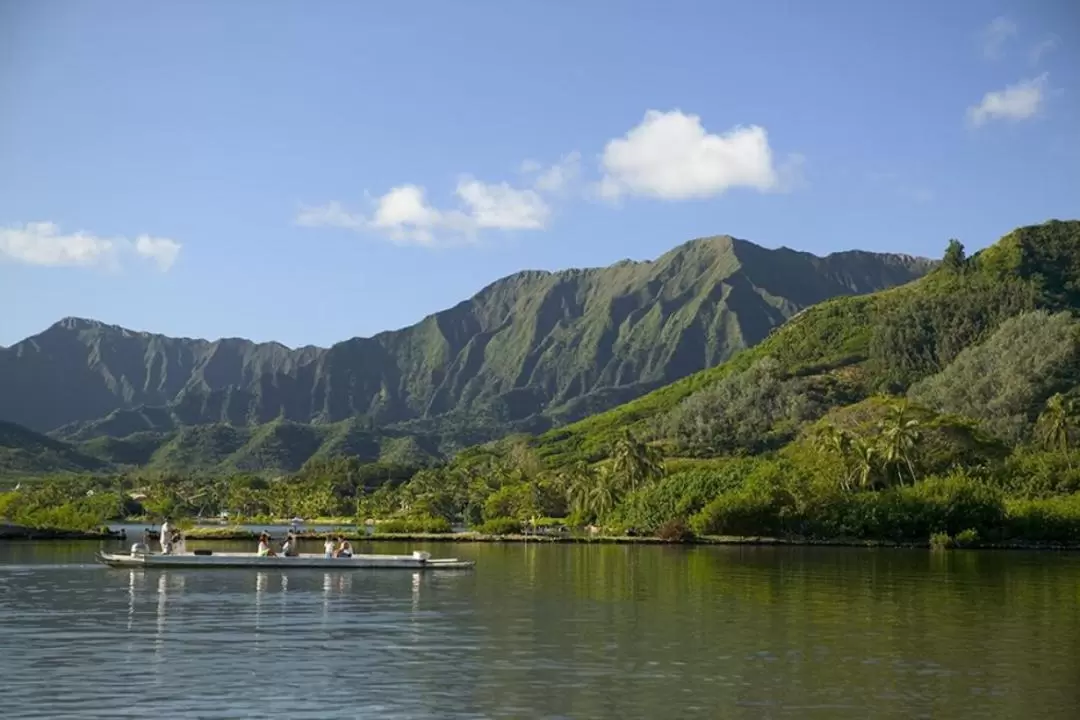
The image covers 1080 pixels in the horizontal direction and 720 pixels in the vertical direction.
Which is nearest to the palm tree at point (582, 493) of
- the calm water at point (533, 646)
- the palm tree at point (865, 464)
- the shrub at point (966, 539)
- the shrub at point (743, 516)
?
the shrub at point (743, 516)

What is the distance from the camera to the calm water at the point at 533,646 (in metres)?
33.7

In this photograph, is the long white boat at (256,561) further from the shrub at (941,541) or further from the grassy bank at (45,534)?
the shrub at (941,541)

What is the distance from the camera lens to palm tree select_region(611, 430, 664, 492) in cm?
18700

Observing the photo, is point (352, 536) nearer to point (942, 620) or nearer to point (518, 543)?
point (518, 543)

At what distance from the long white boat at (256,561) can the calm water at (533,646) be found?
3636mm

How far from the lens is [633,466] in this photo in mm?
186875

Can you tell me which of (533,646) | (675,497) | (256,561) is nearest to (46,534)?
(256,561)

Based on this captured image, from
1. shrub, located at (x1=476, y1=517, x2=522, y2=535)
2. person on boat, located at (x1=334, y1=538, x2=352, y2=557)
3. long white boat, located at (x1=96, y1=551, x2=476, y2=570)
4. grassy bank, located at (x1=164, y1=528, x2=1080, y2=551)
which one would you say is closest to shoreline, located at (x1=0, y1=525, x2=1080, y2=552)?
grassy bank, located at (x1=164, y1=528, x2=1080, y2=551)

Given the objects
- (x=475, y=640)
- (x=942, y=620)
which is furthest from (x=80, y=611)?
(x=942, y=620)

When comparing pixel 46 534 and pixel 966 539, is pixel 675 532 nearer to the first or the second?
pixel 966 539

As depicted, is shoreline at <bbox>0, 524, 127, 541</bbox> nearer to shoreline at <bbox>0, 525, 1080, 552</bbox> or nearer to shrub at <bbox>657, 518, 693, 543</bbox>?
A: shoreline at <bbox>0, 525, 1080, 552</bbox>

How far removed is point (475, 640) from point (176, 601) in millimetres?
22667

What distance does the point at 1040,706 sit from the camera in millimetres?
34188

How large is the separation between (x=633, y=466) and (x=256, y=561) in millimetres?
104023
